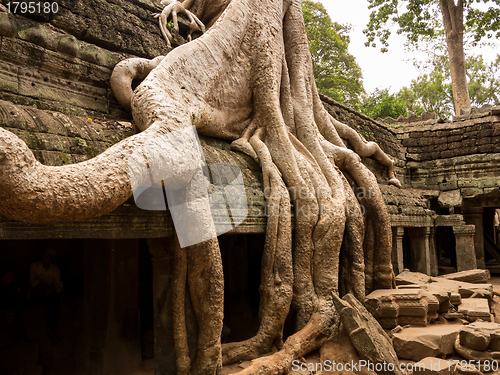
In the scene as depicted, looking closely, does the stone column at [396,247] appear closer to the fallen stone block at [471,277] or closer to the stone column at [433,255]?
the fallen stone block at [471,277]

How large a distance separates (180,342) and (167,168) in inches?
53.3

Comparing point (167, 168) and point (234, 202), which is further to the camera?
point (234, 202)

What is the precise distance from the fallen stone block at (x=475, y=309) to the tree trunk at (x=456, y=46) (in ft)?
34.0

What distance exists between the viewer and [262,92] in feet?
14.9

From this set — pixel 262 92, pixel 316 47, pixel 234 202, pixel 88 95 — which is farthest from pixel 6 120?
pixel 316 47

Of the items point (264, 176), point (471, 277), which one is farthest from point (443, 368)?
point (471, 277)

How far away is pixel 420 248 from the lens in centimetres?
784

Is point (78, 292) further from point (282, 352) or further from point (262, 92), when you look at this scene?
point (262, 92)

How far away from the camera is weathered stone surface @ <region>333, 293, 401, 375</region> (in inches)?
137

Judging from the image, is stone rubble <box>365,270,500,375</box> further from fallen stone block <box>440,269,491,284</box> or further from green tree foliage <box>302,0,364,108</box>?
green tree foliage <box>302,0,364,108</box>

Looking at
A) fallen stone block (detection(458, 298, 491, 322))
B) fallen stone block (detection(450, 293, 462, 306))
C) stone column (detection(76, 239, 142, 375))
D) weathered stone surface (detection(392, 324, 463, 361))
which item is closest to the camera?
weathered stone surface (detection(392, 324, 463, 361))

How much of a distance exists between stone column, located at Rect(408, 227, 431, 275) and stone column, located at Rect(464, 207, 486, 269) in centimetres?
206

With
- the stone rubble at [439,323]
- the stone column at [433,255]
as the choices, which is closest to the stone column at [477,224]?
the stone column at [433,255]

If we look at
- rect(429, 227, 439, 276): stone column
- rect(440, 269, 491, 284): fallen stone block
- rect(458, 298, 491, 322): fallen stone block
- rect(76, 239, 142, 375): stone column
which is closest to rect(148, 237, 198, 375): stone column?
rect(76, 239, 142, 375): stone column
